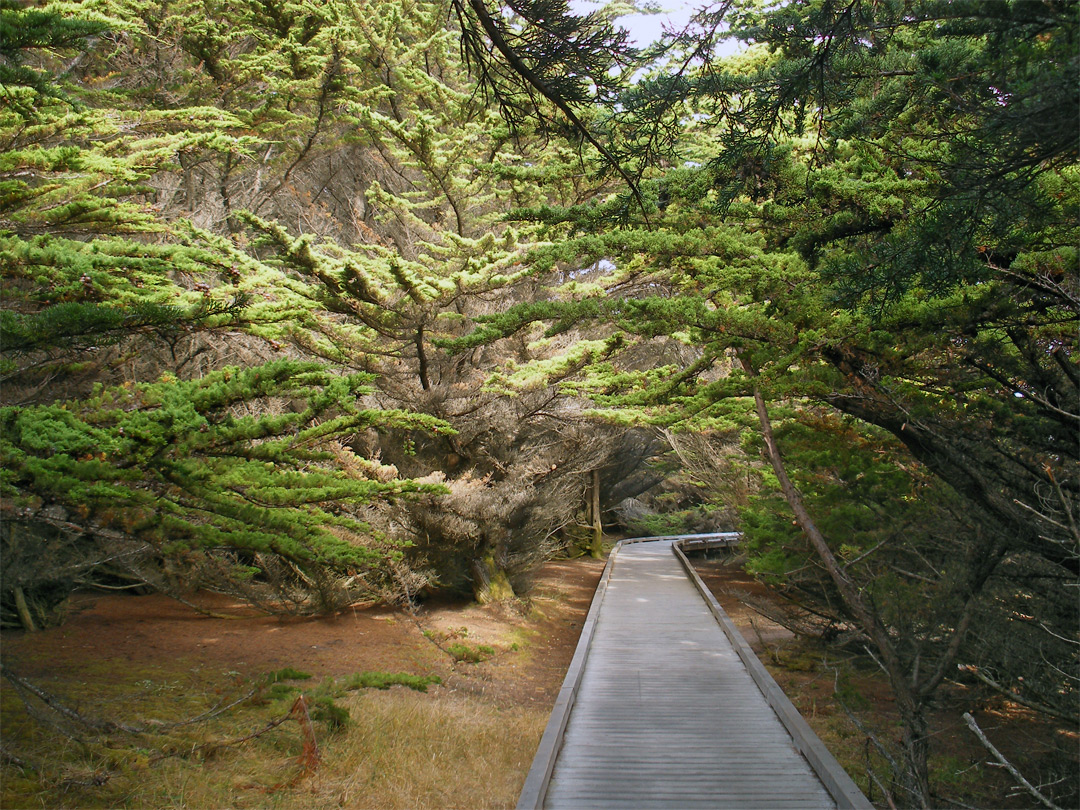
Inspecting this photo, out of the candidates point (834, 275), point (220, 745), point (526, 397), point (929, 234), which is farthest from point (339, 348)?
point (929, 234)

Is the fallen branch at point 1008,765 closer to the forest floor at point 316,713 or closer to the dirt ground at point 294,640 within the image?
the forest floor at point 316,713

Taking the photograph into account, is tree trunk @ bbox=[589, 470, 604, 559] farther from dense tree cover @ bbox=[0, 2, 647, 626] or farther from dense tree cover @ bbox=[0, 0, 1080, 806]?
dense tree cover @ bbox=[0, 0, 1080, 806]

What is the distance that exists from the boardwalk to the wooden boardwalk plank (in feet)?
0.04

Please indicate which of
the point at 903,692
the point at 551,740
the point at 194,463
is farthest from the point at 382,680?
the point at 903,692

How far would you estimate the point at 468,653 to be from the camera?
9172 mm

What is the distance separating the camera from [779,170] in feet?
15.9

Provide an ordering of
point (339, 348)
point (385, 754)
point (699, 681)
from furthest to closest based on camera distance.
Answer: point (339, 348)
point (699, 681)
point (385, 754)

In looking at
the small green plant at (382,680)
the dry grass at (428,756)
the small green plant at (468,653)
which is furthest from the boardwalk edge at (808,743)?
the small green plant at (468,653)

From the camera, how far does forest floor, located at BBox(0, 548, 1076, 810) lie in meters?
4.51

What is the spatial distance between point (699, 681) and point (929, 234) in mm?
5875

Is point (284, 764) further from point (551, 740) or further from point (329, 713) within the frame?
point (551, 740)

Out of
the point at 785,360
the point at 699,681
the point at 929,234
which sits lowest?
the point at 699,681

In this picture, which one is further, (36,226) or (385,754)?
(385,754)

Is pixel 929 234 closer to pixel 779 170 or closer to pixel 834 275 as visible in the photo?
pixel 834 275
